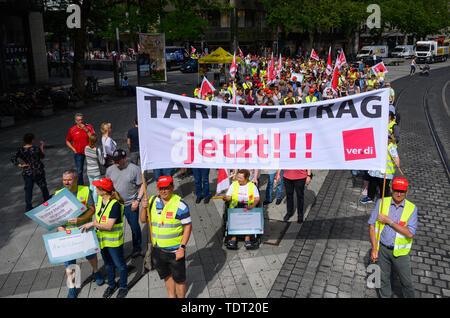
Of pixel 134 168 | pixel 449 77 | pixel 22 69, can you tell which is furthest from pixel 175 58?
pixel 134 168

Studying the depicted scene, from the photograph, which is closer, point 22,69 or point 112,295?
point 112,295

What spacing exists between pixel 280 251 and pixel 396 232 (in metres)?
2.39

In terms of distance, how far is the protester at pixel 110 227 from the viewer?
5012 millimetres

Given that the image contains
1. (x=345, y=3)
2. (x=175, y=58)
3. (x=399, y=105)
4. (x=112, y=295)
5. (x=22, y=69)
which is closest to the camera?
(x=112, y=295)

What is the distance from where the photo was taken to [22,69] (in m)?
27.6

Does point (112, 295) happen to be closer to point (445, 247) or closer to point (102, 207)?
point (102, 207)

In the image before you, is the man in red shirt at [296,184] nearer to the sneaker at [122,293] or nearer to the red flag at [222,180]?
the red flag at [222,180]

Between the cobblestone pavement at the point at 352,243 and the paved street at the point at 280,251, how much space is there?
2 cm

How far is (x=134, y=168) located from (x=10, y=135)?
445 inches

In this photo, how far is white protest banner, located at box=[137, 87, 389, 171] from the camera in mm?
5145

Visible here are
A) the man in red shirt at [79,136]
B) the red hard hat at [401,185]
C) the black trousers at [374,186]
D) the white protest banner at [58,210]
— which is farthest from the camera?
the man in red shirt at [79,136]

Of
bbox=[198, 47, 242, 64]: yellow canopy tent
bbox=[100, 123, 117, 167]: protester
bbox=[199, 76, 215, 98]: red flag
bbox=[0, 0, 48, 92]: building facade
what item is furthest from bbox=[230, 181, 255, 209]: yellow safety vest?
bbox=[0, 0, 48, 92]: building facade

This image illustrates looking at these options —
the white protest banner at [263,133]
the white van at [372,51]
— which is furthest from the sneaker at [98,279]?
the white van at [372,51]
